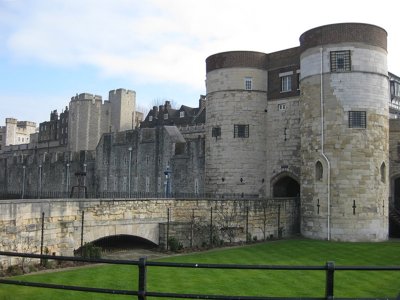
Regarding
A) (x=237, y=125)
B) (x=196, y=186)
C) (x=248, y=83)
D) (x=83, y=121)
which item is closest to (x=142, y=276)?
(x=237, y=125)

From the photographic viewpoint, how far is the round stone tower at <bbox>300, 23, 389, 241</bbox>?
22641 mm

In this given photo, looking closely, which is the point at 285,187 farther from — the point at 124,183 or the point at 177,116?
the point at 177,116

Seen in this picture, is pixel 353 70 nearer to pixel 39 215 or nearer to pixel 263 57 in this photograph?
pixel 263 57

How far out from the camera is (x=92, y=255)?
15953 millimetres

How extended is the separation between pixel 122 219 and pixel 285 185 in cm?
1466

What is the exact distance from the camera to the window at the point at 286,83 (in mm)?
28745

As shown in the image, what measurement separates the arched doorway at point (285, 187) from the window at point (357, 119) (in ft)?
21.9

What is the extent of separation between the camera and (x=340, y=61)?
23.5 m

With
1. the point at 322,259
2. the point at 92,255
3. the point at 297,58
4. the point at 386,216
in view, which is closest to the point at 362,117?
the point at 386,216

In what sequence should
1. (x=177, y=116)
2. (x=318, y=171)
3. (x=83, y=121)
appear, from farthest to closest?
(x=177, y=116) < (x=83, y=121) < (x=318, y=171)

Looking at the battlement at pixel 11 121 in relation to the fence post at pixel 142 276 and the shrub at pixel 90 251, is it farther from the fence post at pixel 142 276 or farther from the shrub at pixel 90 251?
the fence post at pixel 142 276

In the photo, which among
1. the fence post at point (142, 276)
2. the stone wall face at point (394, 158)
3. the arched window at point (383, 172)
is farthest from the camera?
the stone wall face at point (394, 158)

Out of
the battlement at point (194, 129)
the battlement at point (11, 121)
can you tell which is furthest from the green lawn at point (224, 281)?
the battlement at point (11, 121)

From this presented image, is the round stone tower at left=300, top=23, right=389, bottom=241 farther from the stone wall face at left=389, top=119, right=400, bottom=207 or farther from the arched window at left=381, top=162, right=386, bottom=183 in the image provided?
the stone wall face at left=389, top=119, right=400, bottom=207
